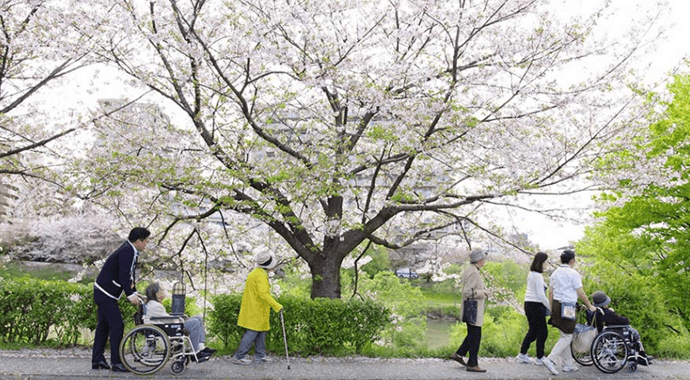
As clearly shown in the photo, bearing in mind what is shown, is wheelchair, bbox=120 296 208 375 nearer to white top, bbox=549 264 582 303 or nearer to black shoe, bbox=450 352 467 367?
black shoe, bbox=450 352 467 367

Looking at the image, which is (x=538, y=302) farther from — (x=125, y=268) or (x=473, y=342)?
(x=125, y=268)

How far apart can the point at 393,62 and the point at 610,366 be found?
15.3ft

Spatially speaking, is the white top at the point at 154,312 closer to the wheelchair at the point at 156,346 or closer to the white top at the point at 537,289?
the wheelchair at the point at 156,346

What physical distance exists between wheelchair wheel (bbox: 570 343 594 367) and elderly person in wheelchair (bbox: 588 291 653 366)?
1.18 feet

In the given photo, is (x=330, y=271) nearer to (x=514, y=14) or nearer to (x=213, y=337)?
(x=213, y=337)

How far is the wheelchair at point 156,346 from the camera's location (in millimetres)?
5641

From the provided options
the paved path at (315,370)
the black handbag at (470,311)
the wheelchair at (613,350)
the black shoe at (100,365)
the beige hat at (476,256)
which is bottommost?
the paved path at (315,370)

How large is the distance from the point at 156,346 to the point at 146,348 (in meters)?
0.10

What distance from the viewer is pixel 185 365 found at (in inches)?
230

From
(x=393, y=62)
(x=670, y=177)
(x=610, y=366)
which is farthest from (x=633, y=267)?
(x=393, y=62)

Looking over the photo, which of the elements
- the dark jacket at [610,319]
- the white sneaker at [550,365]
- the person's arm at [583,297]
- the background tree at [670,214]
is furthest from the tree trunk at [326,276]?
the background tree at [670,214]

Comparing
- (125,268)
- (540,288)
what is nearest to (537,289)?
(540,288)

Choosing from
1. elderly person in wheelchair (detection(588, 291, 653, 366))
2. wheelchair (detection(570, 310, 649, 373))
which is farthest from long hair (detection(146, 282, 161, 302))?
elderly person in wheelchair (detection(588, 291, 653, 366))

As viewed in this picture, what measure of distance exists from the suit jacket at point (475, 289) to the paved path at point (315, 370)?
0.68 metres
